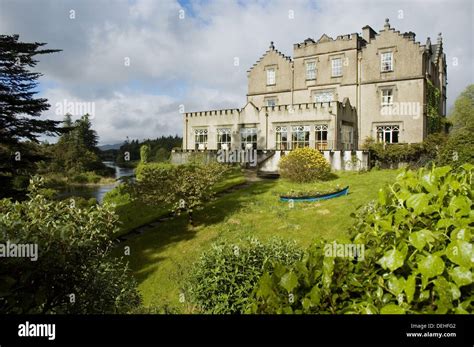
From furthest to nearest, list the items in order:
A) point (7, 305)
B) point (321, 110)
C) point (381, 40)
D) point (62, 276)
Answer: point (381, 40) < point (321, 110) < point (62, 276) < point (7, 305)

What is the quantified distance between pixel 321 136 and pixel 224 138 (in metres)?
11.7

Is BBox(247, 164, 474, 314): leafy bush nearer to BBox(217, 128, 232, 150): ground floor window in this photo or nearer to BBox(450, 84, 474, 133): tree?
BBox(217, 128, 232, 150): ground floor window

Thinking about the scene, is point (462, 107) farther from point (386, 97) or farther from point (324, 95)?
point (324, 95)

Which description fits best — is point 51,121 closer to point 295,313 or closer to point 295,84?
point 295,313

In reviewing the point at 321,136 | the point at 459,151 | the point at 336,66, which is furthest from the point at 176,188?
the point at 336,66

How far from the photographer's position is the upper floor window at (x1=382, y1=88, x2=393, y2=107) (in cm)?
3397

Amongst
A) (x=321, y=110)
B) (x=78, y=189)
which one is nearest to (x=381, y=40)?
(x=321, y=110)

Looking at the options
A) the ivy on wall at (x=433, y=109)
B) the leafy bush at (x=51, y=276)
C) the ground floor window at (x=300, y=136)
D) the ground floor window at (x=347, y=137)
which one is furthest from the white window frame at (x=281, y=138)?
the leafy bush at (x=51, y=276)

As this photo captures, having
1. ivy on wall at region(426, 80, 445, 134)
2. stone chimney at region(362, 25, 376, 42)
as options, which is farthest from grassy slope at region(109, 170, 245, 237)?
stone chimney at region(362, 25, 376, 42)

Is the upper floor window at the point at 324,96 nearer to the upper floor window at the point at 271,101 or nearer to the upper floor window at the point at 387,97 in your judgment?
the upper floor window at the point at 271,101

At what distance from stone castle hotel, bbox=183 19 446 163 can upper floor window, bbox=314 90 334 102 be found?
→ 4.4 inches

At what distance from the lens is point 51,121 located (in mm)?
19422

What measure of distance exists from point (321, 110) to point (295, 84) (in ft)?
27.8

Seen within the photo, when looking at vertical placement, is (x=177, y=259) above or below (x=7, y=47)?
below
